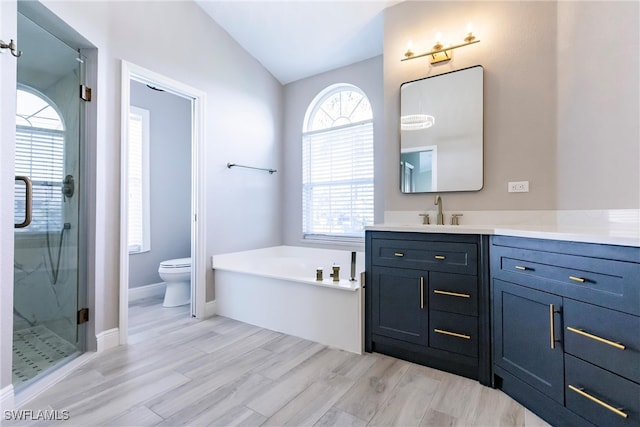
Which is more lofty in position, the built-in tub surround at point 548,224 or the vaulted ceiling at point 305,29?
the vaulted ceiling at point 305,29

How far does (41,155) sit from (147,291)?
6.85 feet

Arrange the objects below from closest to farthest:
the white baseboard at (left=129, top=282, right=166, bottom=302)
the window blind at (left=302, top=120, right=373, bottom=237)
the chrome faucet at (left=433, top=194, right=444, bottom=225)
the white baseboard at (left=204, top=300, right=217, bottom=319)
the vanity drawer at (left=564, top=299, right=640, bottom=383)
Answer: the vanity drawer at (left=564, top=299, right=640, bottom=383), the chrome faucet at (left=433, top=194, right=444, bottom=225), the white baseboard at (left=204, top=300, right=217, bottom=319), the window blind at (left=302, top=120, right=373, bottom=237), the white baseboard at (left=129, top=282, right=166, bottom=302)

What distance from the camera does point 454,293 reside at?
185cm

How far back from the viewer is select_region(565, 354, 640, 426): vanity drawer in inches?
42.4

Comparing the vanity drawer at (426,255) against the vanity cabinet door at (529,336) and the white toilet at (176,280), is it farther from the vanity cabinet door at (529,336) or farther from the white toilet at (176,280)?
the white toilet at (176,280)

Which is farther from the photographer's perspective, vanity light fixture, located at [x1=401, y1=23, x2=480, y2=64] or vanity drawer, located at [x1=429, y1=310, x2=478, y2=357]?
vanity light fixture, located at [x1=401, y1=23, x2=480, y2=64]

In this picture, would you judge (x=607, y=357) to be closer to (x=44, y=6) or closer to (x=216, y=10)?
(x=44, y=6)

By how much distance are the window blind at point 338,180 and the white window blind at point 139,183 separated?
187 centimetres

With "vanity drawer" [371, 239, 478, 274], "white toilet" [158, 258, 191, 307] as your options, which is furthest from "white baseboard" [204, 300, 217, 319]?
"vanity drawer" [371, 239, 478, 274]

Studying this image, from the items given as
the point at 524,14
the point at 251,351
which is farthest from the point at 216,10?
the point at 251,351

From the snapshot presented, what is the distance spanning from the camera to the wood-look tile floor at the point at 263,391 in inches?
57.3

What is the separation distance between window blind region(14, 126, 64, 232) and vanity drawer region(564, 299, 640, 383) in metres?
2.99

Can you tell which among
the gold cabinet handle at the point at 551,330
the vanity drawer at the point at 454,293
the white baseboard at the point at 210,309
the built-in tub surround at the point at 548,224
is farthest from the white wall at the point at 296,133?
the gold cabinet handle at the point at 551,330

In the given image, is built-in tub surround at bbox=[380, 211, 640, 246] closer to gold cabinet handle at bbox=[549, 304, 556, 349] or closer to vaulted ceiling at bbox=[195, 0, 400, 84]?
gold cabinet handle at bbox=[549, 304, 556, 349]
